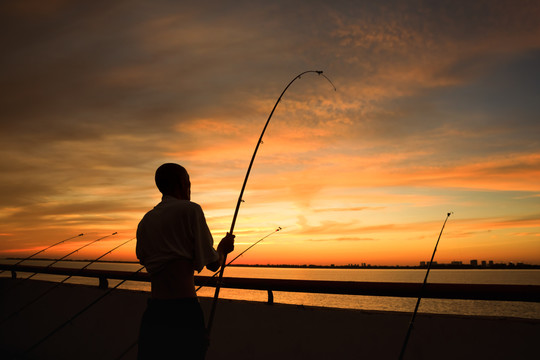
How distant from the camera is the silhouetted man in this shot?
217 cm

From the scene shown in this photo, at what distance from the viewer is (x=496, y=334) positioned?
2027 millimetres

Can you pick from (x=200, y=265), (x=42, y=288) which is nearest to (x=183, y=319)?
(x=200, y=265)

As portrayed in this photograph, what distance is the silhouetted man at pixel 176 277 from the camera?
2.17 meters

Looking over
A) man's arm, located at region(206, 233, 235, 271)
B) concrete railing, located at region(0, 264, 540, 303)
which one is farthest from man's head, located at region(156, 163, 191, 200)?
concrete railing, located at region(0, 264, 540, 303)

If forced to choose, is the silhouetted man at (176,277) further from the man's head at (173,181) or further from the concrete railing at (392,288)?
the concrete railing at (392,288)

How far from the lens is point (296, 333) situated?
2.75 metres

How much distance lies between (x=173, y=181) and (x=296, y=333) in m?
1.25

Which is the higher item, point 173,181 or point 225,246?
point 173,181

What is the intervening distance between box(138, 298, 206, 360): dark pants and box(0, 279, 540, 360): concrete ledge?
79 centimetres

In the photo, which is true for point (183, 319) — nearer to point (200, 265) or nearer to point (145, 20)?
point (200, 265)

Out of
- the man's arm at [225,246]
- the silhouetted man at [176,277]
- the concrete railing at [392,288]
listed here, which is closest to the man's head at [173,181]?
the silhouetted man at [176,277]

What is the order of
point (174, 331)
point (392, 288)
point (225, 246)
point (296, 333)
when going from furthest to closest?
point (296, 333) → point (225, 246) → point (392, 288) → point (174, 331)

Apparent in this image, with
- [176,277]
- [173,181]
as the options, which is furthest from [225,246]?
[173,181]

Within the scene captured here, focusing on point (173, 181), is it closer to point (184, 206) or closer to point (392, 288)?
point (184, 206)
